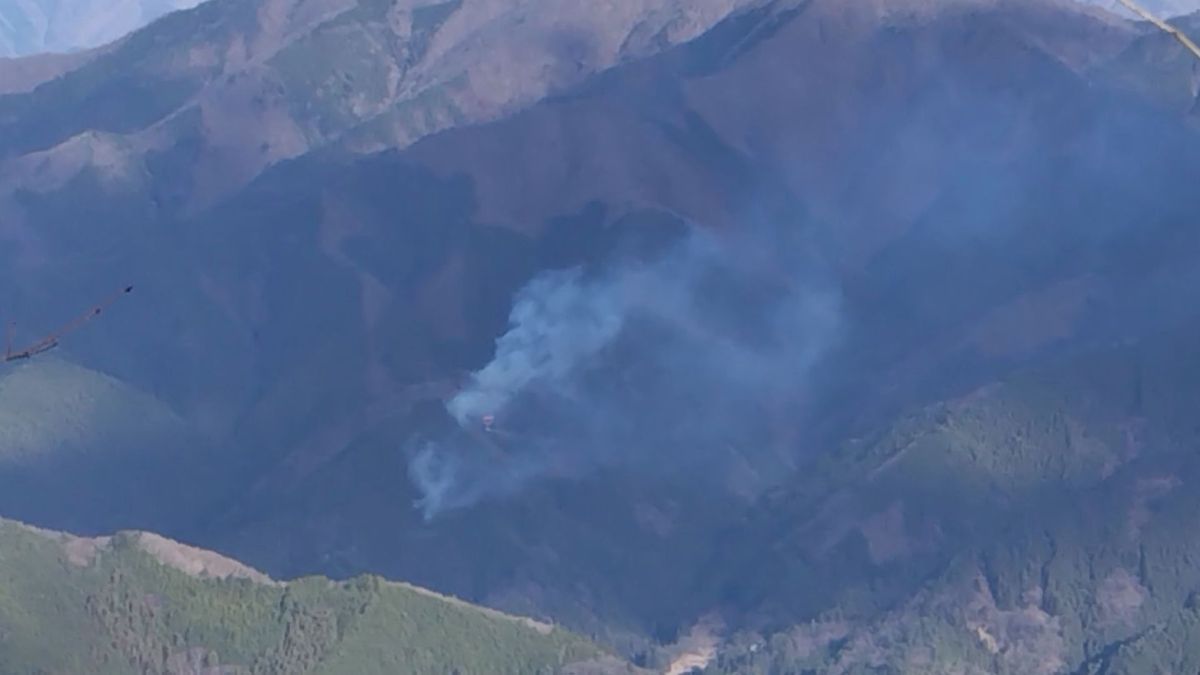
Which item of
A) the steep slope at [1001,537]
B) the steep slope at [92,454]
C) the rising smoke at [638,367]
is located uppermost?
the steep slope at [92,454]

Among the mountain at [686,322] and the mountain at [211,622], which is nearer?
the mountain at [211,622]

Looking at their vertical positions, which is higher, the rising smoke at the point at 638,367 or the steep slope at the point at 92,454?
the steep slope at the point at 92,454

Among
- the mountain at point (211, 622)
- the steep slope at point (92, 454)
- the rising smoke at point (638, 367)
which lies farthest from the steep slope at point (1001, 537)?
the steep slope at point (92, 454)

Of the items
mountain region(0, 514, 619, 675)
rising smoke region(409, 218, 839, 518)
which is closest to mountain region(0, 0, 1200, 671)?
rising smoke region(409, 218, 839, 518)

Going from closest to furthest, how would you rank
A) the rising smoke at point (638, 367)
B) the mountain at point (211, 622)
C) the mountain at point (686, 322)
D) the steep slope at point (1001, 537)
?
1. the mountain at point (211, 622)
2. the steep slope at point (1001, 537)
3. the mountain at point (686, 322)
4. the rising smoke at point (638, 367)

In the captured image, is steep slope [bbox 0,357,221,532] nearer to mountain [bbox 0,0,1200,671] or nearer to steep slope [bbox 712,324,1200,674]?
mountain [bbox 0,0,1200,671]

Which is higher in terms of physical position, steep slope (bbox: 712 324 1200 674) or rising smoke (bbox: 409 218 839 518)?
rising smoke (bbox: 409 218 839 518)

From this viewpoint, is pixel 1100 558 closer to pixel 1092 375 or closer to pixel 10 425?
pixel 1092 375

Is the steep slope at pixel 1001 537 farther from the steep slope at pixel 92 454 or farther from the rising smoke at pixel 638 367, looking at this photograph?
the steep slope at pixel 92 454
